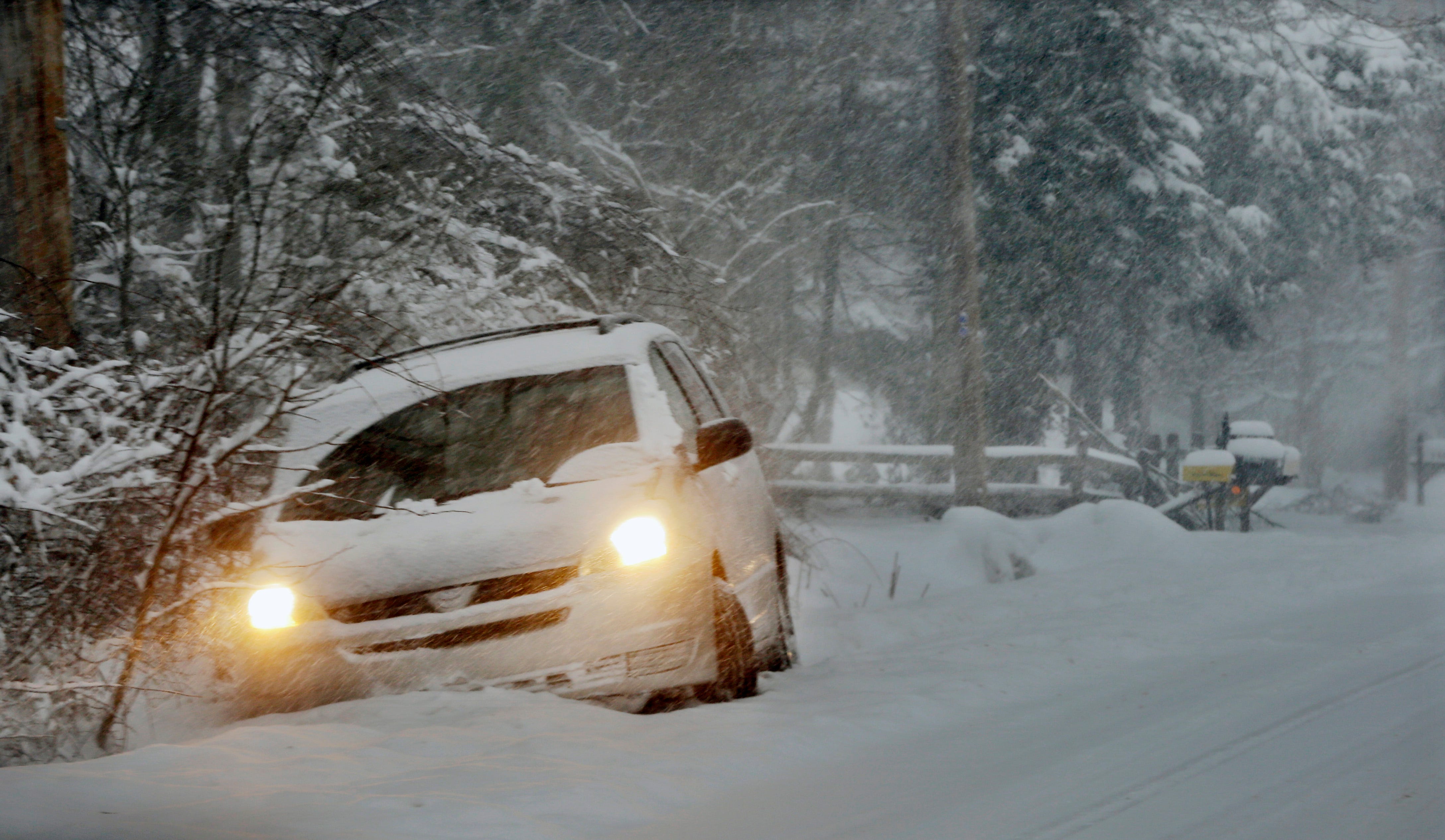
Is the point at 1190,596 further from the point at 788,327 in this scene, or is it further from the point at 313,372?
the point at 788,327

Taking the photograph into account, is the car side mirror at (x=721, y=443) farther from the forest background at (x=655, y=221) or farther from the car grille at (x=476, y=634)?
the forest background at (x=655, y=221)

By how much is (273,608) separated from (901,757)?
2280mm

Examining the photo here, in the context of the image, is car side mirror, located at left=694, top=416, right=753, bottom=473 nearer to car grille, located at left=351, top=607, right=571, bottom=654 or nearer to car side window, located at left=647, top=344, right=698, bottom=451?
car side window, located at left=647, top=344, right=698, bottom=451

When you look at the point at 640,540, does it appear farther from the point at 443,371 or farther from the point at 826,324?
the point at 826,324

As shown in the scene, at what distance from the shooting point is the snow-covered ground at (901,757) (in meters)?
3.52

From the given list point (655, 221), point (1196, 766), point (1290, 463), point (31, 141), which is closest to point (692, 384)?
point (1196, 766)

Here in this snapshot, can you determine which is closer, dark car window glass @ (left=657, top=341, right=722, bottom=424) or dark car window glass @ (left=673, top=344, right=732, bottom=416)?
dark car window glass @ (left=657, top=341, right=722, bottom=424)

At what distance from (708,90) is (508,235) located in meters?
7.24

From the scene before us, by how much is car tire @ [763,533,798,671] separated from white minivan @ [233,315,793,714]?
14 cm

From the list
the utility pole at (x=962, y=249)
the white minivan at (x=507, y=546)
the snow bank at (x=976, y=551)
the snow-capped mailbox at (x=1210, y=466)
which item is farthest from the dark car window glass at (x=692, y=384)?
the snow-capped mailbox at (x=1210, y=466)

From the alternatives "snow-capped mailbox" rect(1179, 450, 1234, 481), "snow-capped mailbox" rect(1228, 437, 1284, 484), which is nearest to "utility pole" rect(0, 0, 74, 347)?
"snow-capped mailbox" rect(1179, 450, 1234, 481)

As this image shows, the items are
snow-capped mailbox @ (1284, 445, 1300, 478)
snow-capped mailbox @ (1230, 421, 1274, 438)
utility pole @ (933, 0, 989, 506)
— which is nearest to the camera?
utility pole @ (933, 0, 989, 506)

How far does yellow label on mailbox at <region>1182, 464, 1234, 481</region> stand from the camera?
15.4 metres

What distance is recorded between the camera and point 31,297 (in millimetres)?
5172
